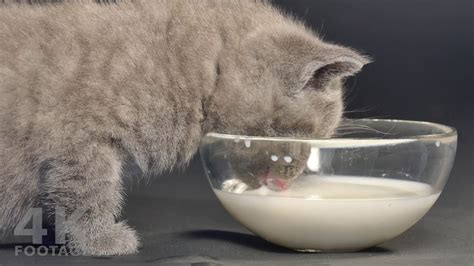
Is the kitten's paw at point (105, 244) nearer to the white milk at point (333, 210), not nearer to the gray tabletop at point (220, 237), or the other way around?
the gray tabletop at point (220, 237)

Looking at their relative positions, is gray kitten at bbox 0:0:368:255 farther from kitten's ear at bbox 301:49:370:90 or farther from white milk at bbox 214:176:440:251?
white milk at bbox 214:176:440:251

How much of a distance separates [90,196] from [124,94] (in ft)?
0.89

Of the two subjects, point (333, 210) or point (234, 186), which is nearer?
point (333, 210)

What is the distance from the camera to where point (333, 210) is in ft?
7.57

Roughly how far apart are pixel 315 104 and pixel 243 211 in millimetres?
335

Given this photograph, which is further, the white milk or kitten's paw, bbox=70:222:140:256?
kitten's paw, bbox=70:222:140:256

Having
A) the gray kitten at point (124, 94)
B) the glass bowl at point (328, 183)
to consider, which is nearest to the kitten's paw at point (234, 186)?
the glass bowl at point (328, 183)

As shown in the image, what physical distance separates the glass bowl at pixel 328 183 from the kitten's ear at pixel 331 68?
0.18 meters

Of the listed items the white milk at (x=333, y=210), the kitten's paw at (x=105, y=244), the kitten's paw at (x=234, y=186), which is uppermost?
the kitten's paw at (x=234, y=186)

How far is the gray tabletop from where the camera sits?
93.5 inches

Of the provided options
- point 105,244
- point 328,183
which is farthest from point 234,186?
point 105,244

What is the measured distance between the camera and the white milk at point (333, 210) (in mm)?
2314

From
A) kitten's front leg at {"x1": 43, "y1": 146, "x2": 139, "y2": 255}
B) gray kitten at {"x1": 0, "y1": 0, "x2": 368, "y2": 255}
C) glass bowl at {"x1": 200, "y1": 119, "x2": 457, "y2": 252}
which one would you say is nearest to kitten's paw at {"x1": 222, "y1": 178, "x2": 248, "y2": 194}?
glass bowl at {"x1": 200, "y1": 119, "x2": 457, "y2": 252}

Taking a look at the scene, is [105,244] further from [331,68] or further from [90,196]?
[331,68]
